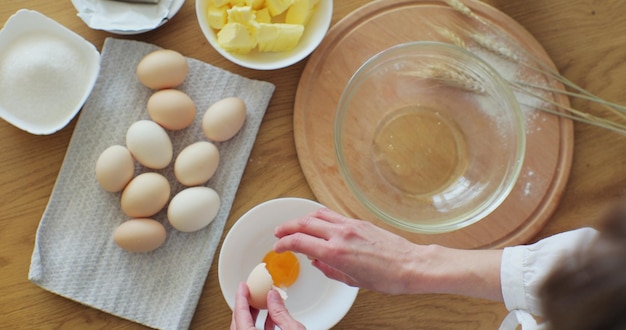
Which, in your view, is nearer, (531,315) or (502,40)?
(531,315)

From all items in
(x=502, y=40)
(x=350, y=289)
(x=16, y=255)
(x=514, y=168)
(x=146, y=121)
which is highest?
(x=502, y=40)

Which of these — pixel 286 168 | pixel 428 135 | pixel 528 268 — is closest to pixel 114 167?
pixel 286 168

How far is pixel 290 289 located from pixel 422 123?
0.40m

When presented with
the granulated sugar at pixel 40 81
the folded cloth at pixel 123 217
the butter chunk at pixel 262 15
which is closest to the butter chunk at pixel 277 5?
the butter chunk at pixel 262 15

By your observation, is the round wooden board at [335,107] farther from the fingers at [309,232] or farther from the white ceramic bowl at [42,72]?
the white ceramic bowl at [42,72]

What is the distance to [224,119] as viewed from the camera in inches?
40.5

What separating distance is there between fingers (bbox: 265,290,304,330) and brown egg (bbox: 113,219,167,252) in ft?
0.82

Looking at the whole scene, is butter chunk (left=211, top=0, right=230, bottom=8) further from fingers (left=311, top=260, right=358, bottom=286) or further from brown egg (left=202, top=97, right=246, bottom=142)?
fingers (left=311, top=260, right=358, bottom=286)

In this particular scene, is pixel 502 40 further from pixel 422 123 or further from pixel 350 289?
pixel 350 289

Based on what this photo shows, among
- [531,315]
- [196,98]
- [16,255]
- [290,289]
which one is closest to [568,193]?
[531,315]

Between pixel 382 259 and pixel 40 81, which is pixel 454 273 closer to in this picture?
pixel 382 259

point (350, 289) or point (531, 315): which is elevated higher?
→ point (531, 315)

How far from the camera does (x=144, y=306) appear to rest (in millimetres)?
1047

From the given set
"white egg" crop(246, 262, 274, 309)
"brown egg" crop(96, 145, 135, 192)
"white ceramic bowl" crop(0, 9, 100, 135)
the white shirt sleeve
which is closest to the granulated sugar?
"white ceramic bowl" crop(0, 9, 100, 135)
